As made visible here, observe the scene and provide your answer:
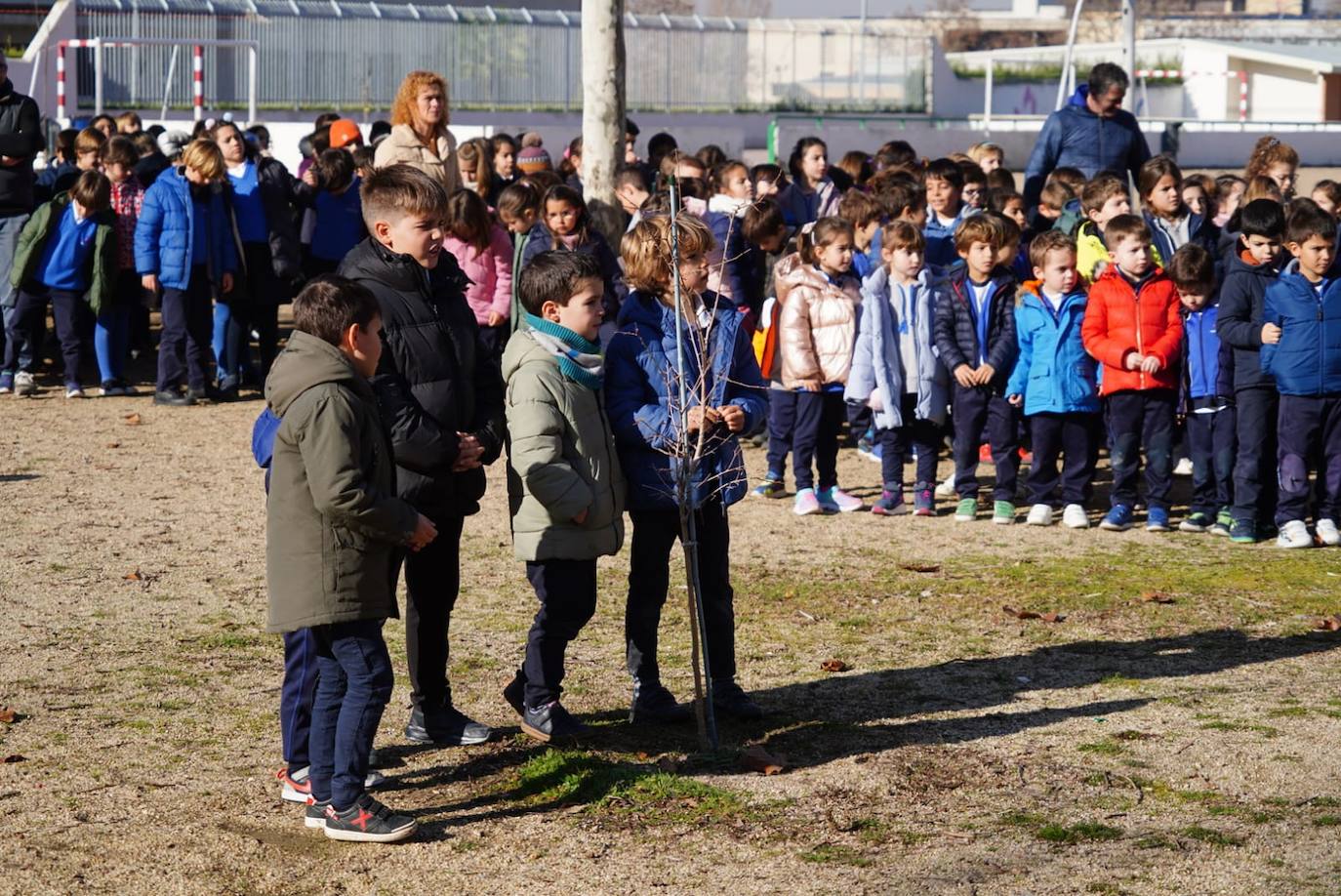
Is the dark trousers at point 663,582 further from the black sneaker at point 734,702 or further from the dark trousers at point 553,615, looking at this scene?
the dark trousers at point 553,615

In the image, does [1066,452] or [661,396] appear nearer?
[661,396]

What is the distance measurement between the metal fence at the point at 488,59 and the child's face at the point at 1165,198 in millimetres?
22673

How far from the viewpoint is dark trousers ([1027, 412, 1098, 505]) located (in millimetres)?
10391

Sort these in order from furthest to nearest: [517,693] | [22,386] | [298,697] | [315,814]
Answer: [22,386] → [517,693] → [298,697] → [315,814]

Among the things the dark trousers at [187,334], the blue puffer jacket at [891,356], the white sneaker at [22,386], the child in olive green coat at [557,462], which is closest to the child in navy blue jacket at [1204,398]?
the blue puffer jacket at [891,356]

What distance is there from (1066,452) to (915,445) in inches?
33.6

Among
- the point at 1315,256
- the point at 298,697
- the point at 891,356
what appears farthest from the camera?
the point at 891,356

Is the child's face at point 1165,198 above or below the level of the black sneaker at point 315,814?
above

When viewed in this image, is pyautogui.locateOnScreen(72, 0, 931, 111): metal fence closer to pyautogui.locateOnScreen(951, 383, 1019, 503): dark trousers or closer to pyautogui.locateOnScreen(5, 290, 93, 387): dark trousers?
pyautogui.locateOnScreen(5, 290, 93, 387): dark trousers

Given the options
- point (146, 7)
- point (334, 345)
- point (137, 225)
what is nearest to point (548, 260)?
point (334, 345)

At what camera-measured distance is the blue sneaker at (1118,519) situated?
10.2 m

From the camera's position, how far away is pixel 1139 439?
10.3 m

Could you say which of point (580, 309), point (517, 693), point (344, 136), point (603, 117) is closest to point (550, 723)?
point (517, 693)

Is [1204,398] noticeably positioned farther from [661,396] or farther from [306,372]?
[306,372]
